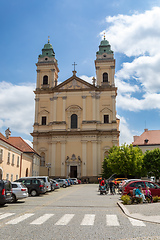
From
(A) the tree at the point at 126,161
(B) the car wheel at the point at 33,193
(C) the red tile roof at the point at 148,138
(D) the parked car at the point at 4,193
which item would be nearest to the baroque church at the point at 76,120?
(C) the red tile roof at the point at 148,138

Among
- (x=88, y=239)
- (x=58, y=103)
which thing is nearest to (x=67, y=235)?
(x=88, y=239)

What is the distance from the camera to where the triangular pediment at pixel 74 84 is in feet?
199

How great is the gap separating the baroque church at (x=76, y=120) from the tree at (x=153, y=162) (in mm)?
9524

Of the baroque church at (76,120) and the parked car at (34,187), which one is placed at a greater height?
the baroque church at (76,120)

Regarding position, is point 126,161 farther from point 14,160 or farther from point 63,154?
point 14,160

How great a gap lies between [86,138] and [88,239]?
4945cm

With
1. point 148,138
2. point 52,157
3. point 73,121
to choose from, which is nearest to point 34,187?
point 52,157

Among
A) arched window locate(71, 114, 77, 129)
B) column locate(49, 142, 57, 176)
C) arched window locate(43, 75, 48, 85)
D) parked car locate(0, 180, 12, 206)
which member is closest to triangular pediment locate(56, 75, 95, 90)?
arched window locate(43, 75, 48, 85)

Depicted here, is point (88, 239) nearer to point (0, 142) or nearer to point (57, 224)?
point (57, 224)

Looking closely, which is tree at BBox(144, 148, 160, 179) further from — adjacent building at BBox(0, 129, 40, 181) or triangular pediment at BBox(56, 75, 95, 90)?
triangular pediment at BBox(56, 75, 95, 90)

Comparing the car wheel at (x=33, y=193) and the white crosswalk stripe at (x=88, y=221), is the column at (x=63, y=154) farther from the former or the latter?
the white crosswalk stripe at (x=88, y=221)

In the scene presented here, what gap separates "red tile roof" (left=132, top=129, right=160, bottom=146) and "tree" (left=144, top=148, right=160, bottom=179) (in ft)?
43.0

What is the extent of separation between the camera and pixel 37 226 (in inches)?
365

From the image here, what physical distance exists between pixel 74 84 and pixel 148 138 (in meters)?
21.5
